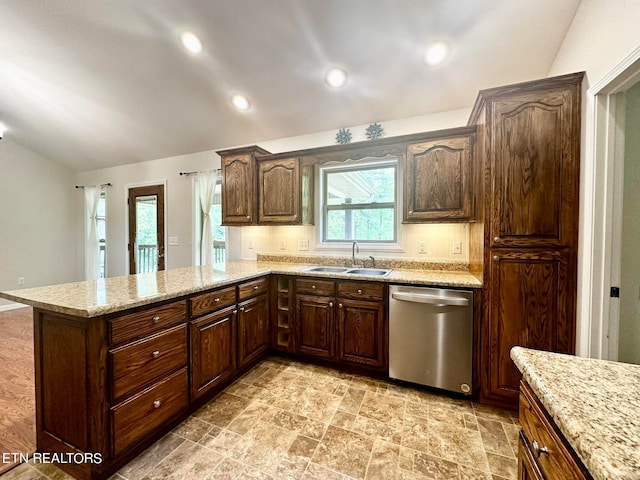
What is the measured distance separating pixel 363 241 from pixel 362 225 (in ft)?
0.64

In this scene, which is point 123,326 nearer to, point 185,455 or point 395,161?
point 185,455

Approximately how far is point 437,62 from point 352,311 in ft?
7.43

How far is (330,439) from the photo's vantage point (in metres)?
1.65

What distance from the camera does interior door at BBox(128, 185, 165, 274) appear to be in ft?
14.3

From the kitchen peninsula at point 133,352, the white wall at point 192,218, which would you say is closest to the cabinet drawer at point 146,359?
the kitchen peninsula at point 133,352

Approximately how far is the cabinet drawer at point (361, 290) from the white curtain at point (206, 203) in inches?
94.9

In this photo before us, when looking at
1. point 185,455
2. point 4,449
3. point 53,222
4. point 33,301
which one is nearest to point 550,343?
point 185,455

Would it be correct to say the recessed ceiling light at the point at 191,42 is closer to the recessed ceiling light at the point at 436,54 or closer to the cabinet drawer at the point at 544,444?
the recessed ceiling light at the point at 436,54

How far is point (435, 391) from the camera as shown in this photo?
2.19m

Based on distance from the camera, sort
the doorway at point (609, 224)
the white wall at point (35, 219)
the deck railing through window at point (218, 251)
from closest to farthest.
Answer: the doorway at point (609, 224) → the deck railing through window at point (218, 251) → the white wall at point (35, 219)

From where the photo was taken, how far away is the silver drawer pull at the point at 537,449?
701mm

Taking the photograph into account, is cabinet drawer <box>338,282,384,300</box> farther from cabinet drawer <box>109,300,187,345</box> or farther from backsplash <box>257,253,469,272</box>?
cabinet drawer <box>109,300,187,345</box>

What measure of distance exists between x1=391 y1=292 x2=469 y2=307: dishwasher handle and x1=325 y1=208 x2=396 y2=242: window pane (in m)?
0.90

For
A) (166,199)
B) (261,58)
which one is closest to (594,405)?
(261,58)
